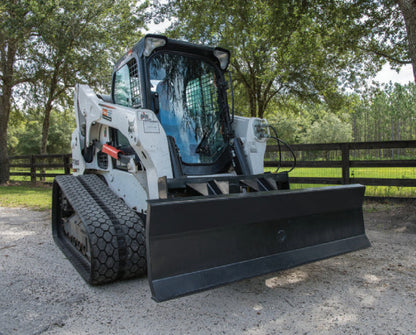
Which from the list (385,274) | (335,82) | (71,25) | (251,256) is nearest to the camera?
(251,256)

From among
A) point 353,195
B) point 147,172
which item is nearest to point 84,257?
point 147,172

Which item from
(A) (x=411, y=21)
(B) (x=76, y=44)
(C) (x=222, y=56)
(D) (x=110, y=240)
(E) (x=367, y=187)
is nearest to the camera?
(D) (x=110, y=240)

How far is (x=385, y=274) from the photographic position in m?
3.52

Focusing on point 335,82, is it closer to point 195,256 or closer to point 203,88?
point 203,88

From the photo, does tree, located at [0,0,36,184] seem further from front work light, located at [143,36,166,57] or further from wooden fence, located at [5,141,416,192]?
front work light, located at [143,36,166,57]

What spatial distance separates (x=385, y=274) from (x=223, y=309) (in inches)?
71.0

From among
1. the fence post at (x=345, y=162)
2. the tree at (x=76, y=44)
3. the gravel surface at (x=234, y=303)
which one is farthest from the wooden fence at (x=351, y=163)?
the tree at (x=76, y=44)

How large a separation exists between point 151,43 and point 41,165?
471 inches

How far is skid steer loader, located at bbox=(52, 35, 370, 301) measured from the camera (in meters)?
2.65

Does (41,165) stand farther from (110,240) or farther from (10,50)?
(110,240)

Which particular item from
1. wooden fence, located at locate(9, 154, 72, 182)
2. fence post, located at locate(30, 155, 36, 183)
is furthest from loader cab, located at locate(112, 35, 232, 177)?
fence post, located at locate(30, 155, 36, 183)

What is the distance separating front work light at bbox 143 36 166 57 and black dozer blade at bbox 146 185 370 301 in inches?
78.8

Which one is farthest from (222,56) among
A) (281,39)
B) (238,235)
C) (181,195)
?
(281,39)

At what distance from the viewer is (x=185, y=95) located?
13.6 ft
